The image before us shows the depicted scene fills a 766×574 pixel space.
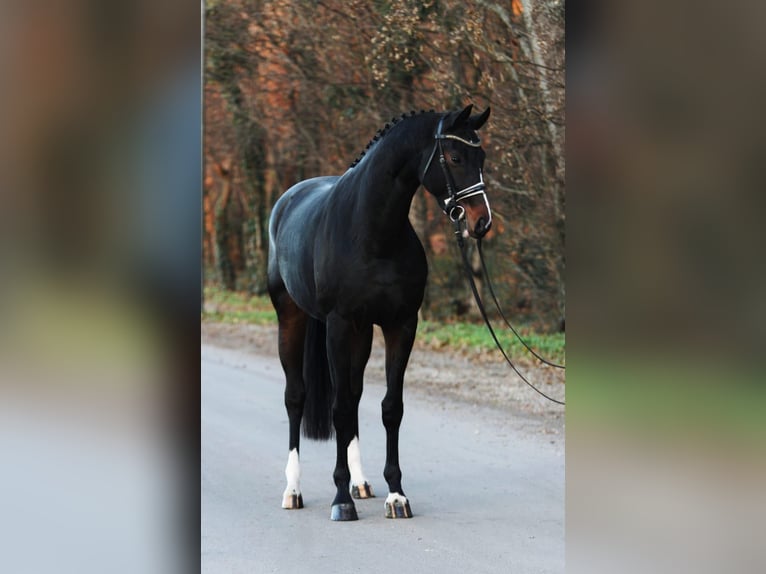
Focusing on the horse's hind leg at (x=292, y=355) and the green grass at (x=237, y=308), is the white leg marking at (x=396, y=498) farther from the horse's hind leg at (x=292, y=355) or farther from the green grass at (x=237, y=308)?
the green grass at (x=237, y=308)

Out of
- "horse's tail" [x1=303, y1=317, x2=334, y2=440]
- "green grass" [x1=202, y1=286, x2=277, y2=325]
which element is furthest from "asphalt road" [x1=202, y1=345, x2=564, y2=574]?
"green grass" [x1=202, y1=286, x2=277, y2=325]

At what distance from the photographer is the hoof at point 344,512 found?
191 inches

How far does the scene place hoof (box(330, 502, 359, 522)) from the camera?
4.85 m

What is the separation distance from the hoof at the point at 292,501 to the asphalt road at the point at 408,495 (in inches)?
2.3

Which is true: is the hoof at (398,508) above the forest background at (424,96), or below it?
below

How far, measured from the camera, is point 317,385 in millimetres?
5613

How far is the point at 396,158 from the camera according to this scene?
15.4 ft

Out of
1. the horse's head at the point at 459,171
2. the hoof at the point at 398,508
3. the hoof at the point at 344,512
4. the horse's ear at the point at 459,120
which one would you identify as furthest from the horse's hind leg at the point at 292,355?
the horse's ear at the point at 459,120
